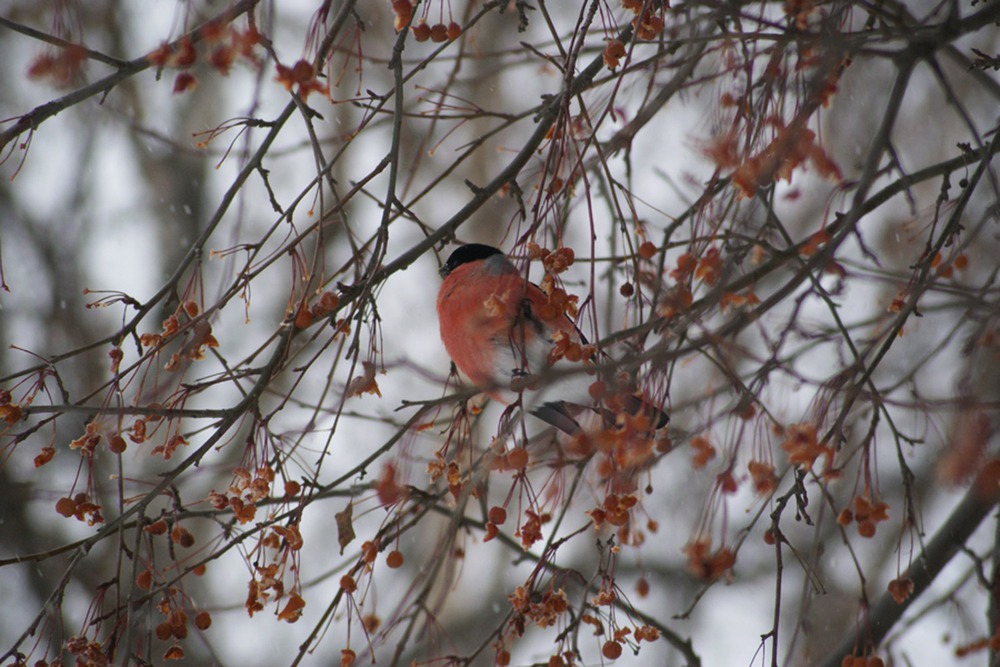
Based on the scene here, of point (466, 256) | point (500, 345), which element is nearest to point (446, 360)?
point (466, 256)

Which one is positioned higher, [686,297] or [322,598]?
[322,598]

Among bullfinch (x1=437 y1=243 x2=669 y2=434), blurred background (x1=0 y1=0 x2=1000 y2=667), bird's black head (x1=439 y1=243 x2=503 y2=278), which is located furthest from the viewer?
bird's black head (x1=439 y1=243 x2=503 y2=278)

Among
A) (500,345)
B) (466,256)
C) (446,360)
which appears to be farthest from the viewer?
(446,360)

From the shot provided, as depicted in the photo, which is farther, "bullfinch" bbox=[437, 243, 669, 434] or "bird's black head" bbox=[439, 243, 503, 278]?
"bird's black head" bbox=[439, 243, 503, 278]

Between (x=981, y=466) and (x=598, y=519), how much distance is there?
1.98 feet

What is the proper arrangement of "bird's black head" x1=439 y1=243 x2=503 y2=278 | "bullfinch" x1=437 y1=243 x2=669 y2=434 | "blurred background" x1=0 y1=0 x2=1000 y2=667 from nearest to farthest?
"blurred background" x1=0 y1=0 x2=1000 y2=667
"bullfinch" x1=437 y1=243 x2=669 y2=434
"bird's black head" x1=439 y1=243 x2=503 y2=278

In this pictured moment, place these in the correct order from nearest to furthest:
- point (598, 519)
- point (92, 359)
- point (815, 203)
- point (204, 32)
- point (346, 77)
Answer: point (204, 32), point (598, 519), point (92, 359), point (815, 203), point (346, 77)

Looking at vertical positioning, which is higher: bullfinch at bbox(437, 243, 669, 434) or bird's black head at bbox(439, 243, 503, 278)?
bird's black head at bbox(439, 243, 503, 278)

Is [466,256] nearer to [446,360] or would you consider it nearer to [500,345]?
[500,345]

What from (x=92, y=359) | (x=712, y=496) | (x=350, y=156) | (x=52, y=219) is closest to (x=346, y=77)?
(x=350, y=156)

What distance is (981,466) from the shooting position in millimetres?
1342

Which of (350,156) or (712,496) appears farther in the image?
(350,156)

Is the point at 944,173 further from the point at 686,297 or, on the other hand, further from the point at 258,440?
the point at 258,440

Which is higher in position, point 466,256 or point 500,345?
point 466,256
